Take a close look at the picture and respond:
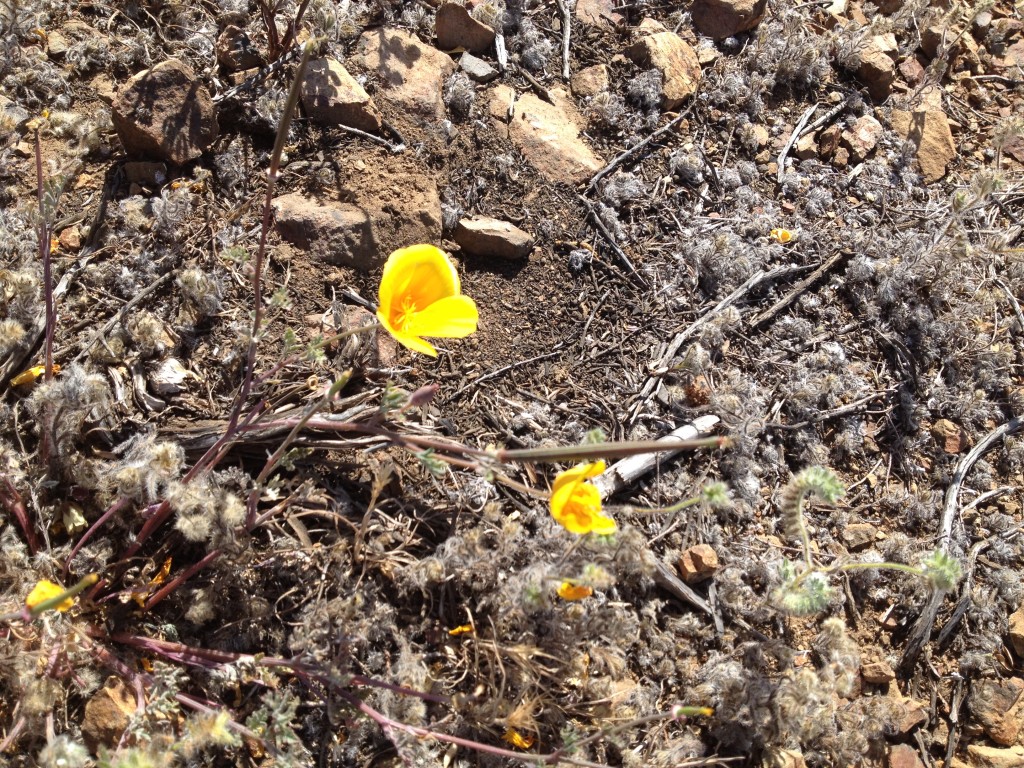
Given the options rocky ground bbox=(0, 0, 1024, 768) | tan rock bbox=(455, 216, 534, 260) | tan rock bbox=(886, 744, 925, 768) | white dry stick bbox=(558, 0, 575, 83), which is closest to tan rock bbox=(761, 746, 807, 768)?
rocky ground bbox=(0, 0, 1024, 768)

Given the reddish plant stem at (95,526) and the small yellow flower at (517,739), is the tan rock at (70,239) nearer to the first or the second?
the reddish plant stem at (95,526)

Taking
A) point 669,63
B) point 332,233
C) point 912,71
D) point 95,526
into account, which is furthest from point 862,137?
point 95,526

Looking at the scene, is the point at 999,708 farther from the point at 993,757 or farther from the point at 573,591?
the point at 573,591

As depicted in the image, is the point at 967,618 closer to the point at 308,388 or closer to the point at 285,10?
the point at 308,388

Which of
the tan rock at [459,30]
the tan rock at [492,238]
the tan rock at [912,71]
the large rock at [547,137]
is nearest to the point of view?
the tan rock at [492,238]

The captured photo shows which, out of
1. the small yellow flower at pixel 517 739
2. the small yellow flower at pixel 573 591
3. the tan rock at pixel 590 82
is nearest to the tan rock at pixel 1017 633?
the small yellow flower at pixel 573 591

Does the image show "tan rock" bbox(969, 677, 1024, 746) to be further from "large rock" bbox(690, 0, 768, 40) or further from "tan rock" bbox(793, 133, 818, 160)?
"large rock" bbox(690, 0, 768, 40)
